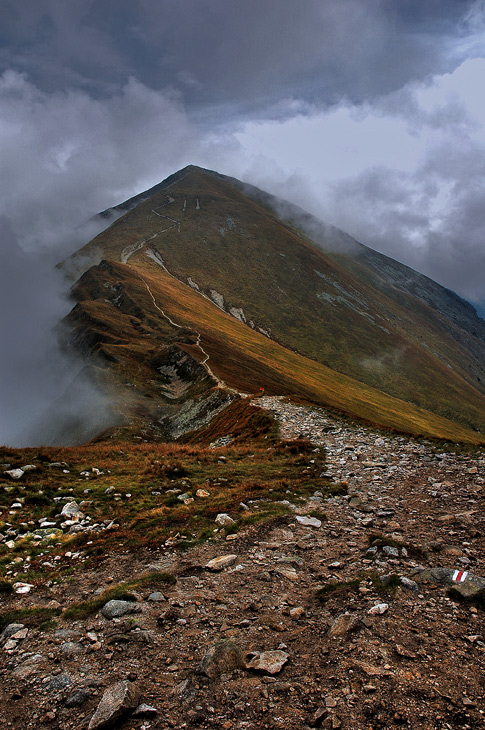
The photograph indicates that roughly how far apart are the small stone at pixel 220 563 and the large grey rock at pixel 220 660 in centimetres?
335

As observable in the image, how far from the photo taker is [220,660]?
6656mm

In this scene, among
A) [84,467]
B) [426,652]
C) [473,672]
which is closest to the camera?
[473,672]

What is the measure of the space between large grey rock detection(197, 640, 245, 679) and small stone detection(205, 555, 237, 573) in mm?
3346

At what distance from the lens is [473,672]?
607cm

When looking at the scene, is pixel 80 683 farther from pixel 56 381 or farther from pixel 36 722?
pixel 56 381

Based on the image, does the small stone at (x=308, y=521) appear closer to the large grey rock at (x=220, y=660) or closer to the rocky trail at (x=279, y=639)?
the rocky trail at (x=279, y=639)

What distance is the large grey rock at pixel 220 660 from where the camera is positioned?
6453mm

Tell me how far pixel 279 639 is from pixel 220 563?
3.53 meters

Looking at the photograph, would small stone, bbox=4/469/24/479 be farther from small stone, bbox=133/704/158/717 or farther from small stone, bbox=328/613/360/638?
small stone, bbox=328/613/360/638

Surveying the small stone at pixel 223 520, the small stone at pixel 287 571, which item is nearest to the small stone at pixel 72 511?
the small stone at pixel 223 520

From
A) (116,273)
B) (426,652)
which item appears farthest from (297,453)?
(116,273)

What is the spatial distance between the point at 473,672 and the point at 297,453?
18464 mm

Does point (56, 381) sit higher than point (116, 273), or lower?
lower

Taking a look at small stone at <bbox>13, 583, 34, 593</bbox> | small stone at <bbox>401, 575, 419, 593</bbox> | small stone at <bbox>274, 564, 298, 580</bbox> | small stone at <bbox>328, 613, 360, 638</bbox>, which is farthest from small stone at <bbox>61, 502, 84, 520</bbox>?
small stone at <bbox>401, 575, 419, 593</bbox>
